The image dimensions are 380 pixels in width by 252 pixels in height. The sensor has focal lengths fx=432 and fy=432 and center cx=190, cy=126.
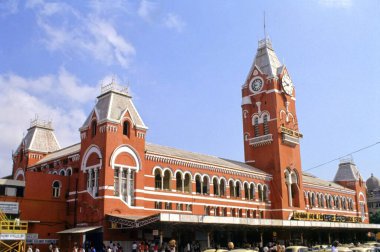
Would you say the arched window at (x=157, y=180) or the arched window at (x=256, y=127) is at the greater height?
the arched window at (x=256, y=127)

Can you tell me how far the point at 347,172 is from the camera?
290 ft

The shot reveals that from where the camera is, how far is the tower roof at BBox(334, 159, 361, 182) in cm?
8738

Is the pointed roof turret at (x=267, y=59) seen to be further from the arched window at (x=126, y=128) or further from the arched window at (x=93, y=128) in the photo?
the arched window at (x=93, y=128)

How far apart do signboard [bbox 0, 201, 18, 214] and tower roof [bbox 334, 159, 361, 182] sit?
66.3 meters

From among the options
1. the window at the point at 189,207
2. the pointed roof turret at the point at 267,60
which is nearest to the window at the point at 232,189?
the window at the point at 189,207

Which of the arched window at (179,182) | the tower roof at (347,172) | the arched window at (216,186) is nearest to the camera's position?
the arched window at (179,182)

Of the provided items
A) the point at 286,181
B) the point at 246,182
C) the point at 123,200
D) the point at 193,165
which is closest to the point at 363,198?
the point at 286,181

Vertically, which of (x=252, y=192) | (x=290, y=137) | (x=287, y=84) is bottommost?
(x=252, y=192)

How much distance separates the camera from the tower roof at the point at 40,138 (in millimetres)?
58031

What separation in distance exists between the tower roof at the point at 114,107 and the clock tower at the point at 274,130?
23921 millimetres

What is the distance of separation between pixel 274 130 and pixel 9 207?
3748cm

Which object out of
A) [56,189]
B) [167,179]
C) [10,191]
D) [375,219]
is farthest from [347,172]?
[10,191]

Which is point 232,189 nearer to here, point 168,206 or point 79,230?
point 168,206

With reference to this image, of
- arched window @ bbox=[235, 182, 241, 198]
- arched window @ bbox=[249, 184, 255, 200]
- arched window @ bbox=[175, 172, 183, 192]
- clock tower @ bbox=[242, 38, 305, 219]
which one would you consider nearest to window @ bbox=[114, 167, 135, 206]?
arched window @ bbox=[175, 172, 183, 192]
